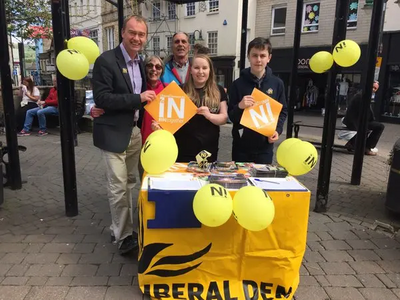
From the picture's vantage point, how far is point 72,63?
9.40 ft

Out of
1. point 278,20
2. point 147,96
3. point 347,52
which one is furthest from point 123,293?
point 278,20

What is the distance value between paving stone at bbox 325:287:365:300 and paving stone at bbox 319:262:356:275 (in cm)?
22

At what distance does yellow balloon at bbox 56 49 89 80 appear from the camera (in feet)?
9.39

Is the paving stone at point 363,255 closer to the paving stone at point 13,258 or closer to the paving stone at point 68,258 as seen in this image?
the paving stone at point 68,258

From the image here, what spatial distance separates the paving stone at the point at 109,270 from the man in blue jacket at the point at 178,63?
1758mm

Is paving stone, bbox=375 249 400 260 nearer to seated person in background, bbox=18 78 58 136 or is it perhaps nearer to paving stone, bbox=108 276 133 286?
paving stone, bbox=108 276 133 286

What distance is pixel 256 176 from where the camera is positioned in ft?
8.84

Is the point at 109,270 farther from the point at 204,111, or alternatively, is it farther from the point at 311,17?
the point at 311,17

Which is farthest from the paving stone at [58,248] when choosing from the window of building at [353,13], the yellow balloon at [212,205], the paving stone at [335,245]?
the window of building at [353,13]

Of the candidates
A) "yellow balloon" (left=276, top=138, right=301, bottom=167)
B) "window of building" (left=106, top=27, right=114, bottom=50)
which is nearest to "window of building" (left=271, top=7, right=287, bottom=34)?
"window of building" (left=106, top=27, right=114, bottom=50)

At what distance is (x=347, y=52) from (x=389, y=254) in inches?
78.8

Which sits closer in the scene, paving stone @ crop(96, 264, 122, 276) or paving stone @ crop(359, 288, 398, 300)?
paving stone @ crop(359, 288, 398, 300)

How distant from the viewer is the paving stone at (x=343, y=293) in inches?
102

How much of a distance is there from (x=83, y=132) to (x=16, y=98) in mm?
2375
